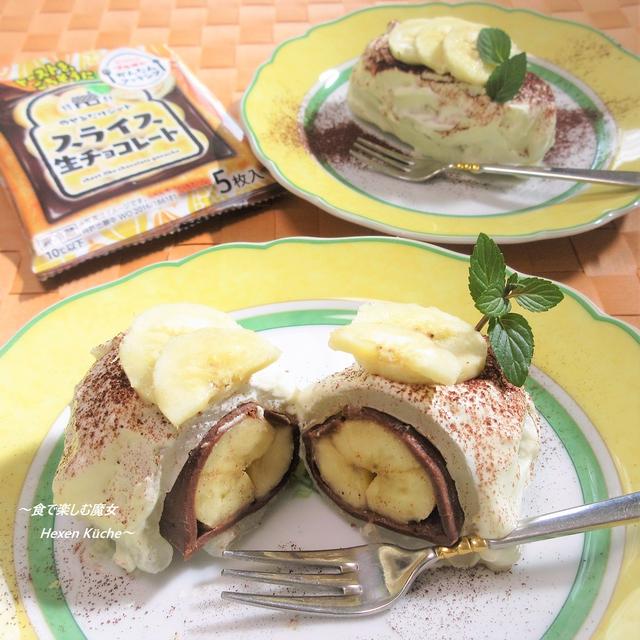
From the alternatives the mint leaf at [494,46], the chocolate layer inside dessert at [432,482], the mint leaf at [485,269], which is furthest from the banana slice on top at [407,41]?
the chocolate layer inside dessert at [432,482]

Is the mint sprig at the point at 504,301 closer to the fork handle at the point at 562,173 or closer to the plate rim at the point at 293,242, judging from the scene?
the plate rim at the point at 293,242

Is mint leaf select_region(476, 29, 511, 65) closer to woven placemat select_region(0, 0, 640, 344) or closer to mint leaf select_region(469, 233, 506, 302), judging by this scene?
woven placemat select_region(0, 0, 640, 344)

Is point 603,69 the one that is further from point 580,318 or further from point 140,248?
point 140,248

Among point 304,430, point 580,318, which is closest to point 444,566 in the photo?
point 304,430

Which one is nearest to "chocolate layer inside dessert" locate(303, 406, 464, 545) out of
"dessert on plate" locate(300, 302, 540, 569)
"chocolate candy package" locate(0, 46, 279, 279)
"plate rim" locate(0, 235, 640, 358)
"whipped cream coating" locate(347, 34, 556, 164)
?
"dessert on plate" locate(300, 302, 540, 569)

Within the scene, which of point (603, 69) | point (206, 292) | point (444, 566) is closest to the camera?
point (444, 566)

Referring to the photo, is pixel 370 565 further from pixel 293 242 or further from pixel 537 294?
pixel 293 242
